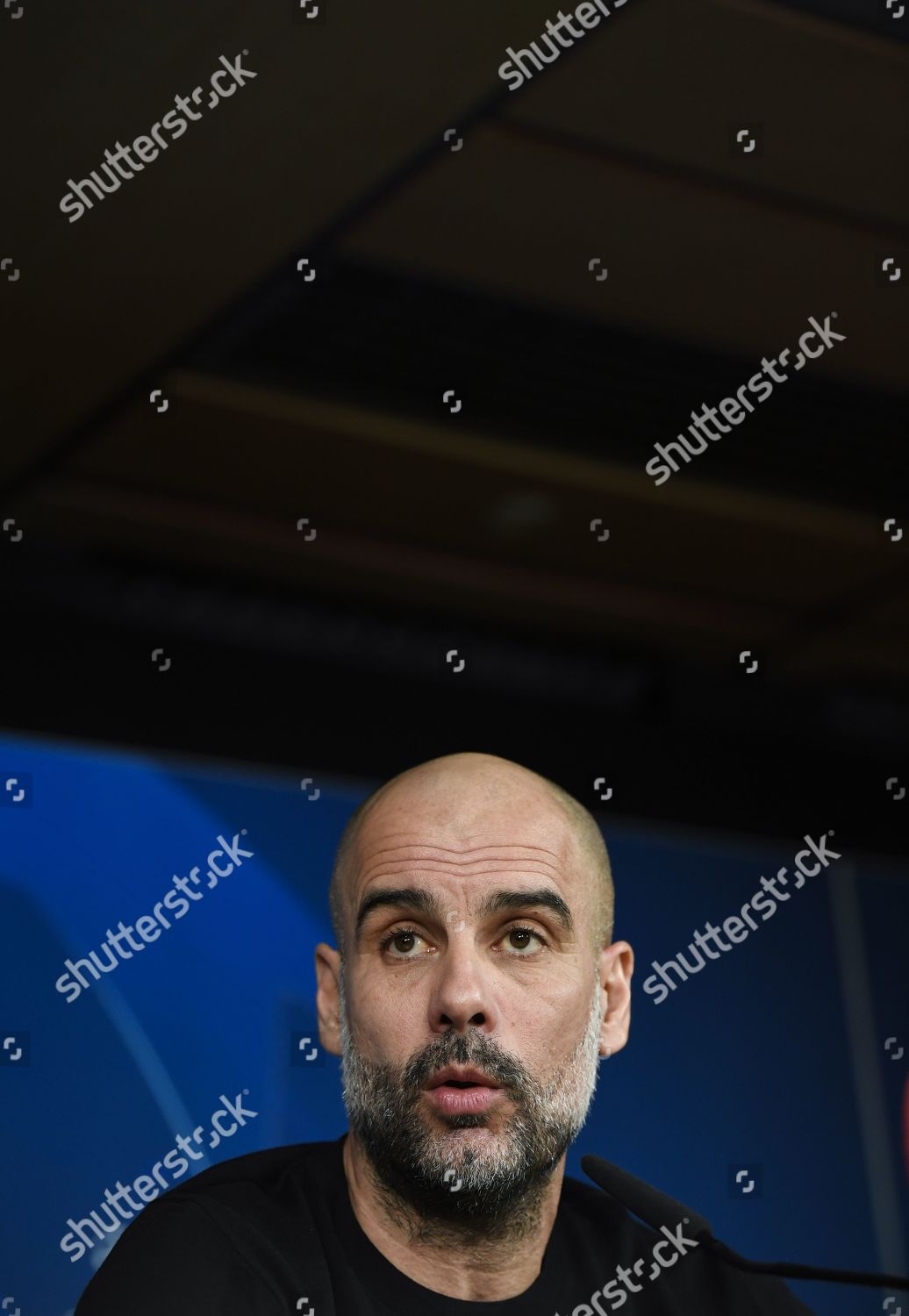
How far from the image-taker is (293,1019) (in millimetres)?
2691

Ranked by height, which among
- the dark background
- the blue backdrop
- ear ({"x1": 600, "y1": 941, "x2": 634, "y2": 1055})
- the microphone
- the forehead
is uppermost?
the dark background

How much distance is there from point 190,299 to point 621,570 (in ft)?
4.25

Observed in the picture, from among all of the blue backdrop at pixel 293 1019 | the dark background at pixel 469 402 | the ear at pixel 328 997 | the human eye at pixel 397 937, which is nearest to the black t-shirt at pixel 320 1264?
the ear at pixel 328 997

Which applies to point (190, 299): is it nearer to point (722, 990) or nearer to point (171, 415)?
point (171, 415)

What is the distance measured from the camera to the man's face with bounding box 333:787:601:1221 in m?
1.49

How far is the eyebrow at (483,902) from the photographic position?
62.3 inches

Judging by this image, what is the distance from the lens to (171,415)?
278 cm

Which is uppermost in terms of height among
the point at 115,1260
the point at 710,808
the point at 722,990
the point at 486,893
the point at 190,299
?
the point at 190,299

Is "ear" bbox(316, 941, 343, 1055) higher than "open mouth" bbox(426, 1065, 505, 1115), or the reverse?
"ear" bbox(316, 941, 343, 1055)

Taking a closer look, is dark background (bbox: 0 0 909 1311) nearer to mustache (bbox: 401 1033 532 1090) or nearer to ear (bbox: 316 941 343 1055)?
ear (bbox: 316 941 343 1055)

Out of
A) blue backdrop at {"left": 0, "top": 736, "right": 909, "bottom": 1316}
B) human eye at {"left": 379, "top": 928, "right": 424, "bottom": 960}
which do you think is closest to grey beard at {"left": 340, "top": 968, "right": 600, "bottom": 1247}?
human eye at {"left": 379, "top": 928, "right": 424, "bottom": 960}

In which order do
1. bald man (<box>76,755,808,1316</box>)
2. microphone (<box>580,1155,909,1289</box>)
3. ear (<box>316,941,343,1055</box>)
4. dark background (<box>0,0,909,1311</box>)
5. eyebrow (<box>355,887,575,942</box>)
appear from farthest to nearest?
dark background (<box>0,0,909,1311</box>)
ear (<box>316,941,343,1055</box>)
eyebrow (<box>355,887,575,942</box>)
bald man (<box>76,755,808,1316</box>)
microphone (<box>580,1155,909,1289</box>)

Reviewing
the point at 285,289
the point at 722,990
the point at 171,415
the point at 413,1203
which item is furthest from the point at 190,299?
the point at 722,990

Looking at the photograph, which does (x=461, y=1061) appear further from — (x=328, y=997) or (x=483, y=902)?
(x=328, y=997)
